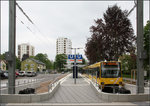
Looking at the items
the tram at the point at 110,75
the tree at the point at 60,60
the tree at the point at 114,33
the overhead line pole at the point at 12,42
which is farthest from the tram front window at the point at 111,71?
the tree at the point at 60,60

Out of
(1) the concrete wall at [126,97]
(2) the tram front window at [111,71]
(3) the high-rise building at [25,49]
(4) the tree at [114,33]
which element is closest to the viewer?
(1) the concrete wall at [126,97]

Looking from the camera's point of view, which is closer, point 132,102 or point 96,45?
point 132,102

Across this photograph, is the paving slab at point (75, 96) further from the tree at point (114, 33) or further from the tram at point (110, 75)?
the tree at point (114, 33)

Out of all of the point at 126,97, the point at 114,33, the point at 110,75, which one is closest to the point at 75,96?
the point at 126,97

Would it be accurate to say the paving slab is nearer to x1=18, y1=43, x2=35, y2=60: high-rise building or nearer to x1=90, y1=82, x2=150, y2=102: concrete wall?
x1=90, y1=82, x2=150, y2=102: concrete wall

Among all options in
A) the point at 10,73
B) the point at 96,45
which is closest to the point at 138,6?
the point at 10,73

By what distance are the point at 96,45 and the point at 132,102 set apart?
62.4 ft

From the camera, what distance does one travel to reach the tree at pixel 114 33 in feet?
91.2

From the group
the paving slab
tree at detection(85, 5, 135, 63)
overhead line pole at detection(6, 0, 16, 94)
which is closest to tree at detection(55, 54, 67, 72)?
tree at detection(85, 5, 135, 63)

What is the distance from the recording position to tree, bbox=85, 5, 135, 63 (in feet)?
91.2

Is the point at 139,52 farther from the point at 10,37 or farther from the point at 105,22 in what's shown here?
the point at 105,22

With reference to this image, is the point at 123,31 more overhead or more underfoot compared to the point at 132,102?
more overhead

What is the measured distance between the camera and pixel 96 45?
97.9ft

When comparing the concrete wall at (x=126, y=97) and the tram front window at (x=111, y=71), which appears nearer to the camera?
the concrete wall at (x=126, y=97)
